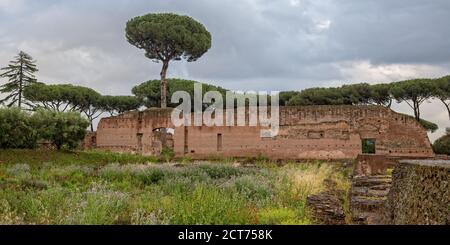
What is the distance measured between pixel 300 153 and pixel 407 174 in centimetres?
2585

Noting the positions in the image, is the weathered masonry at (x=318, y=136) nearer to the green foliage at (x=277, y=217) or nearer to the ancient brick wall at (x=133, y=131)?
the ancient brick wall at (x=133, y=131)

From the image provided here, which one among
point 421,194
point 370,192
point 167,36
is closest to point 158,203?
point 370,192

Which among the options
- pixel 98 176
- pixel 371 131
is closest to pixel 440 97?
pixel 371 131

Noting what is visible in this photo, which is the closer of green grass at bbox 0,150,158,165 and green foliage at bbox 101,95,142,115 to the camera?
green grass at bbox 0,150,158,165

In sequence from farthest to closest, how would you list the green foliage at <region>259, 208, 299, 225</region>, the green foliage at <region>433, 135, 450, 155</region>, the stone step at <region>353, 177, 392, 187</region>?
1. the green foliage at <region>433, 135, 450, 155</region>
2. the stone step at <region>353, 177, 392, 187</region>
3. the green foliage at <region>259, 208, 299, 225</region>

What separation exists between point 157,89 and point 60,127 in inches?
874

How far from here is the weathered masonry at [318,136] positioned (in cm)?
2983

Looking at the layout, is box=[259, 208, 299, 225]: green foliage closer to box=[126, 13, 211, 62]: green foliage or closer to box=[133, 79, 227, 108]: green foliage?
box=[126, 13, 211, 62]: green foliage

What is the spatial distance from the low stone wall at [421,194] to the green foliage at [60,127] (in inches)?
940

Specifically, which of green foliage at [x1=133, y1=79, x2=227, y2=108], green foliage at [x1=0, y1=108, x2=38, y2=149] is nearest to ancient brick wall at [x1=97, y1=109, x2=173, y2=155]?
green foliage at [x1=0, y1=108, x2=38, y2=149]

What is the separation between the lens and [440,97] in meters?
39.3

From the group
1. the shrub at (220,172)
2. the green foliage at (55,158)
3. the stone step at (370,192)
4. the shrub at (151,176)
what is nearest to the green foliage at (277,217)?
the stone step at (370,192)

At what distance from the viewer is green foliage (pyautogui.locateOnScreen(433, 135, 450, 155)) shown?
118 ft

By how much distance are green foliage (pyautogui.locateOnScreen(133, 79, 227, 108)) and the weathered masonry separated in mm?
14774
